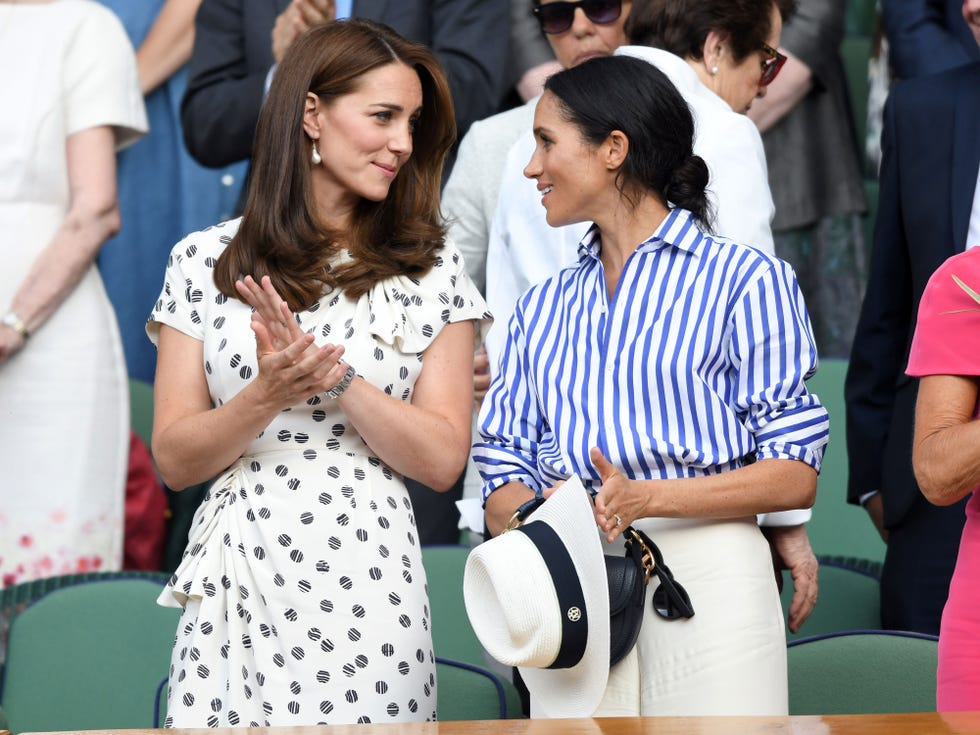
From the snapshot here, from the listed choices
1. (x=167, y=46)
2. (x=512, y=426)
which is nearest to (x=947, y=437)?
(x=512, y=426)

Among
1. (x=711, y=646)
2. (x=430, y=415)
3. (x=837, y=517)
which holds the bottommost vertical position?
(x=837, y=517)

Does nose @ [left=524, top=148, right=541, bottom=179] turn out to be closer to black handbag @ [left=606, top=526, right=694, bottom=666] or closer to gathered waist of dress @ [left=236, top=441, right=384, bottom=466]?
gathered waist of dress @ [left=236, top=441, right=384, bottom=466]

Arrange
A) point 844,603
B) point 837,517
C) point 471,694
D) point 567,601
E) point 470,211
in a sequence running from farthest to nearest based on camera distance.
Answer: point 837,517
point 470,211
point 844,603
point 471,694
point 567,601

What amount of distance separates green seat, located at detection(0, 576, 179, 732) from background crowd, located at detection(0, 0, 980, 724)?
0.70m

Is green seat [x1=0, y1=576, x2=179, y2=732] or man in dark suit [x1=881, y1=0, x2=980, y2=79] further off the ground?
man in dark suit [x1=881, y1=0, x2=980, y2=79]

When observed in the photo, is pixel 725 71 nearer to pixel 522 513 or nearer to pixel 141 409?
pixel 522 513

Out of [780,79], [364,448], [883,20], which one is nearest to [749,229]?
[364,448]

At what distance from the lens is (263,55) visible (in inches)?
188

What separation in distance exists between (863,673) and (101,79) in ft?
9.57

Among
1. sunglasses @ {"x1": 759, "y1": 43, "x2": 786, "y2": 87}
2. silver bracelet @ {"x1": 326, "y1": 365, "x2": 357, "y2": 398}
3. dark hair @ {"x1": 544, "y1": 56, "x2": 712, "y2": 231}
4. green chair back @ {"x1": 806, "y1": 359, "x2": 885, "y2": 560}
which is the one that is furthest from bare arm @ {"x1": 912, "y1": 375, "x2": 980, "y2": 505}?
green chair back @ {"x1": 806, "y1": 359, "x2": 885, "y2": 560}

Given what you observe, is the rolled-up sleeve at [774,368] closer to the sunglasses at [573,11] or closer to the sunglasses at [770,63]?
the sunglasses at [770,63]

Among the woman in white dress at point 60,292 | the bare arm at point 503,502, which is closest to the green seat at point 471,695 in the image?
the bare arm at point 503,502

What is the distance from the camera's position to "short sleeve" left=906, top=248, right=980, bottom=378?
2.53 meters

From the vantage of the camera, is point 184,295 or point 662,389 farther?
point 184,295
